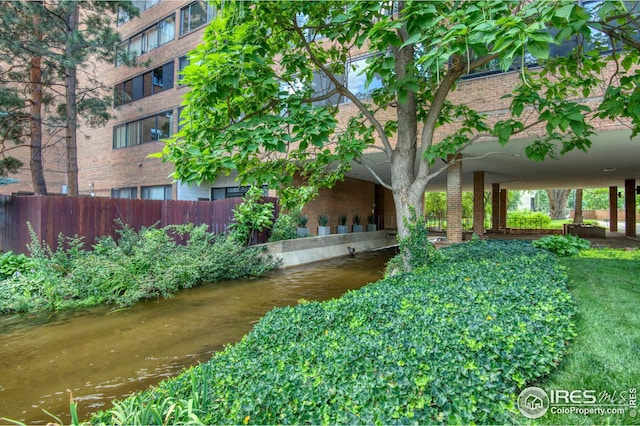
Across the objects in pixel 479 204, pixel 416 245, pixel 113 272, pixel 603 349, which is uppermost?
pixel 479 204

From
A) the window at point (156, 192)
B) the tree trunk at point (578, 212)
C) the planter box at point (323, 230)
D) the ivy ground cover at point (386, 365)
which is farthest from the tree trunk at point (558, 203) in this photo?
the ivy ground cover at point (386, 365)

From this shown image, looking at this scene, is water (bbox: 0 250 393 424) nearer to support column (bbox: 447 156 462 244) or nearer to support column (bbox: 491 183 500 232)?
support column (bbox: 447 156 462 244)

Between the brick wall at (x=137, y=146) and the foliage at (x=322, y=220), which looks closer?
the foliage at (x=322, y=220)

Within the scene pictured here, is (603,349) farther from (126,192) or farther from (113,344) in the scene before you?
(126,192)

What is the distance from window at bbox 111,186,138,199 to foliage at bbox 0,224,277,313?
11.1 metres

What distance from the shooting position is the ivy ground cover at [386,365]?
2.18 meters

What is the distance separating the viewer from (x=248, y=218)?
39.8 feet

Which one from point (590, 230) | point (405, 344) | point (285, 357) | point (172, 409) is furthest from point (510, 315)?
point (590, 230)

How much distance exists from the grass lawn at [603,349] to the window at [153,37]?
2137cm

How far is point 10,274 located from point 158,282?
351 centimetres

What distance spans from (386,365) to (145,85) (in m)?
22.2

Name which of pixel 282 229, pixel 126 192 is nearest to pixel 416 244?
pixel 282 229

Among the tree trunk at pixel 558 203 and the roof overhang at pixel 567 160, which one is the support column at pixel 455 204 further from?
the tree trunk at pixel 558 203

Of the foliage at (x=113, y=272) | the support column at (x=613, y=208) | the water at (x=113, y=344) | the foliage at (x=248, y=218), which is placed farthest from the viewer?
the support column at (x=613, y=208)
